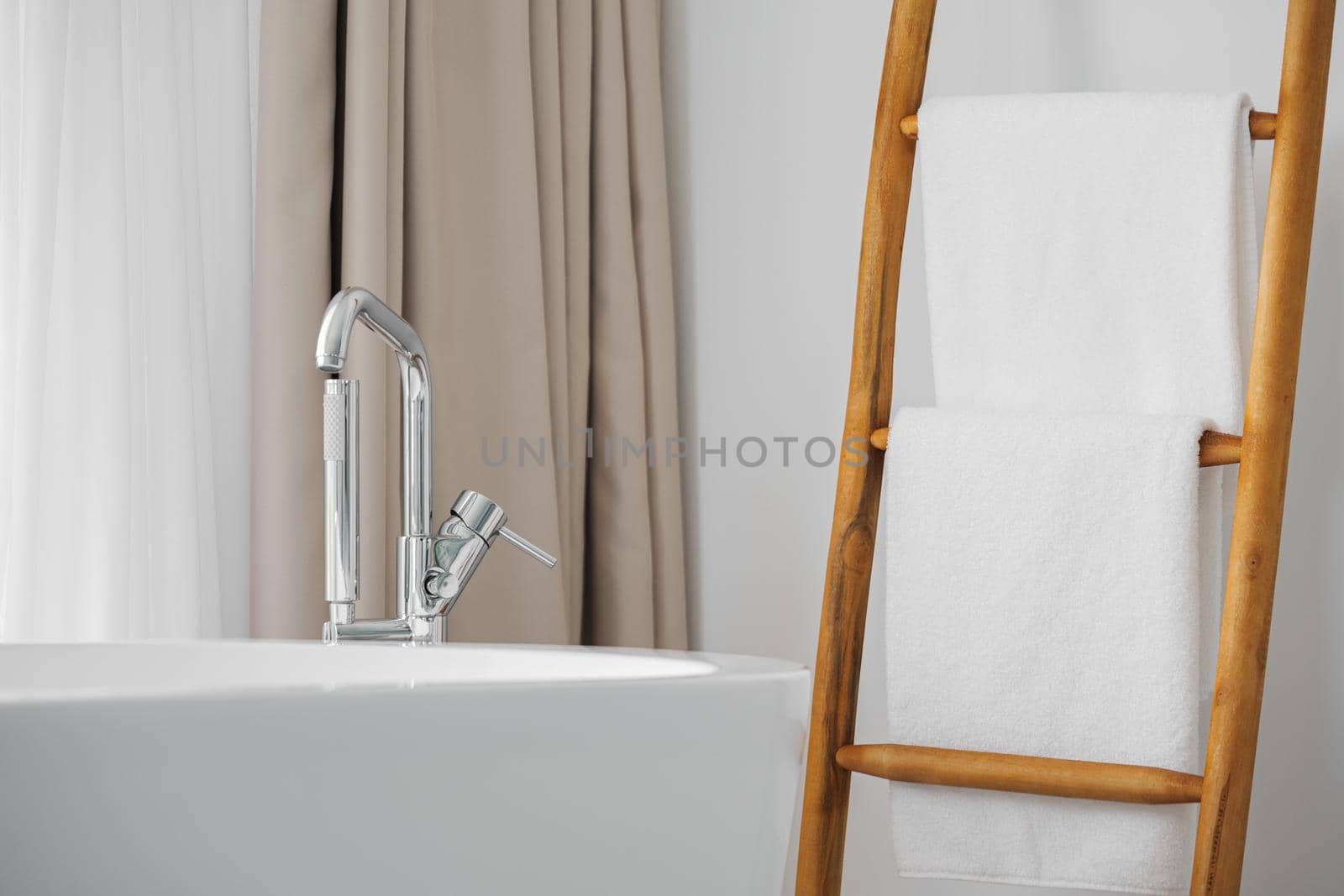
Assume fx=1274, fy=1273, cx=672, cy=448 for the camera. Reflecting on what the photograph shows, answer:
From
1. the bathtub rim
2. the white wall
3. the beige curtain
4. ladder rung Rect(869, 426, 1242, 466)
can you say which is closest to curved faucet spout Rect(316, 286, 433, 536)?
the beige curtain

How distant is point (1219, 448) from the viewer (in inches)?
44.2

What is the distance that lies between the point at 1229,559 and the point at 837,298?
1.96 feet

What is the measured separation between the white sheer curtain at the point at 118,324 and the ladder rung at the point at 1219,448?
93 cm

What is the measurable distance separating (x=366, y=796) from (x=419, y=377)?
0.64m

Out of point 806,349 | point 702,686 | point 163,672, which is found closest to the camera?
point 702,686

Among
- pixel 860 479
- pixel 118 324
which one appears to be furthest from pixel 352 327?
pixel 860 479

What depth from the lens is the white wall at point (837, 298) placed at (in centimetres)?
130

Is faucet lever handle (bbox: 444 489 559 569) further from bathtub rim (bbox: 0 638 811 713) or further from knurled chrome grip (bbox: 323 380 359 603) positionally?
bathtub rim (bbox: 0 638 811 713)

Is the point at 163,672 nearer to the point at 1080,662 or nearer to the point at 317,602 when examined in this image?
the point at 317,602

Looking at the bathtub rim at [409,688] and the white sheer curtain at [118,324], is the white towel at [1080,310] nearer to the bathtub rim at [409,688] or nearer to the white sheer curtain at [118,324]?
the bathtub rim at [409,688]

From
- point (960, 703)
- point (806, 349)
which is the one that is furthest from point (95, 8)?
point (960, 703)

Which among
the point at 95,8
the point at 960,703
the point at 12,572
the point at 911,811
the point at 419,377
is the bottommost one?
the point at 911,811

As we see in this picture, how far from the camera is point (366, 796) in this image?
0.59 meters

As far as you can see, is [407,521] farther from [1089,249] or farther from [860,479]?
[1089,249]
